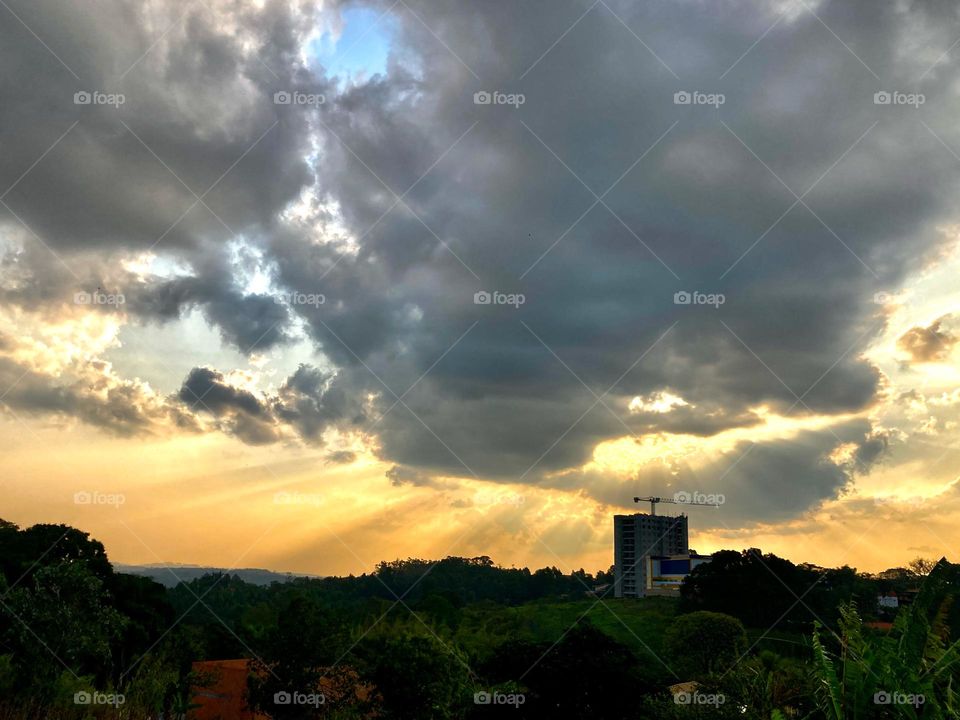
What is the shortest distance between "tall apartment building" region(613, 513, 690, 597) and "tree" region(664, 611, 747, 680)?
120 meters

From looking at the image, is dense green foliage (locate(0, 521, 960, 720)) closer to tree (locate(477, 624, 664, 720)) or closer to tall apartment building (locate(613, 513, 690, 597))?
tree (locate(477, 624, 664, 720))

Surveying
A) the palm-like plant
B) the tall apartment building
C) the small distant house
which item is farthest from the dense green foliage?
the tall apartment building

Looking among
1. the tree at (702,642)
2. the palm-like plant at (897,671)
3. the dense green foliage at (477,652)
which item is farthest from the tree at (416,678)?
the tree at (702,642)

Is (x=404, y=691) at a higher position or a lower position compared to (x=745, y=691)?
lower

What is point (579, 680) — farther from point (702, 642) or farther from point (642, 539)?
point (642, 539)

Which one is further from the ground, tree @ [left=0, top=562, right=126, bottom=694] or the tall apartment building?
the tall apartment building

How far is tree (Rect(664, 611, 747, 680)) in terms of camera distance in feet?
203

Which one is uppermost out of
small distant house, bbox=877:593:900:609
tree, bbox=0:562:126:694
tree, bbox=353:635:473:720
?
small distant house, bbox=877:593:900:609

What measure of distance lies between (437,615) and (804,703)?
51.2m

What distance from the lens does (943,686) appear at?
35.0ft

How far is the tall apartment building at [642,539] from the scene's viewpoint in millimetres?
185000

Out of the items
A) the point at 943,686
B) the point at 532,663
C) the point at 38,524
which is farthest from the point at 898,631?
the point at 38,524

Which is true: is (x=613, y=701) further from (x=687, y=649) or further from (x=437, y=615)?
(x=687, y=649)

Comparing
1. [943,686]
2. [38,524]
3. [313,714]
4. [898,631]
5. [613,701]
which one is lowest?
[313,714]
